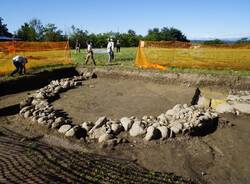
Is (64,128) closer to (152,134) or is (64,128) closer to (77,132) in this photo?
(77,132)

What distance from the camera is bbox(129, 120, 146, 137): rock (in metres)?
8.67

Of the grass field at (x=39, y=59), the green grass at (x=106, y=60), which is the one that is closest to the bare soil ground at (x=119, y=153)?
the grass field at (x=39, y=59)

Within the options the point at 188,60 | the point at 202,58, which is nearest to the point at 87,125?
the point at 188,60

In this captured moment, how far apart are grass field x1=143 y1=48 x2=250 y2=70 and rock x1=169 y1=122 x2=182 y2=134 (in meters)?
9.73

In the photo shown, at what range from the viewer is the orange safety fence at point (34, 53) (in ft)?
56.8

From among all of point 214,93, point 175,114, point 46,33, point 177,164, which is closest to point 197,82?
point 214,93

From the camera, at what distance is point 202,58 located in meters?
18.5

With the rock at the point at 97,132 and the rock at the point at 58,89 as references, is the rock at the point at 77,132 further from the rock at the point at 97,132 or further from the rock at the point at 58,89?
the rock at the point at 58,89

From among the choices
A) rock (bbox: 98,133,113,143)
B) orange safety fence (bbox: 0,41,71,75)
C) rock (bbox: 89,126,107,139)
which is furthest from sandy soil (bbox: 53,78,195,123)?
orange safety fence (bbox: 0,41,71,75)

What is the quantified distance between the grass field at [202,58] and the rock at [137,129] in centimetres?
1018

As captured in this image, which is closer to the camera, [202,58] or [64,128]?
[64,128]

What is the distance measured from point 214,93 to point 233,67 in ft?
12.7

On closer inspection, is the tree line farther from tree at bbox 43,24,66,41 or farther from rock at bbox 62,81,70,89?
rock at bbox 62,81,70,89

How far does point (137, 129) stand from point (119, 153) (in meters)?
1.08
